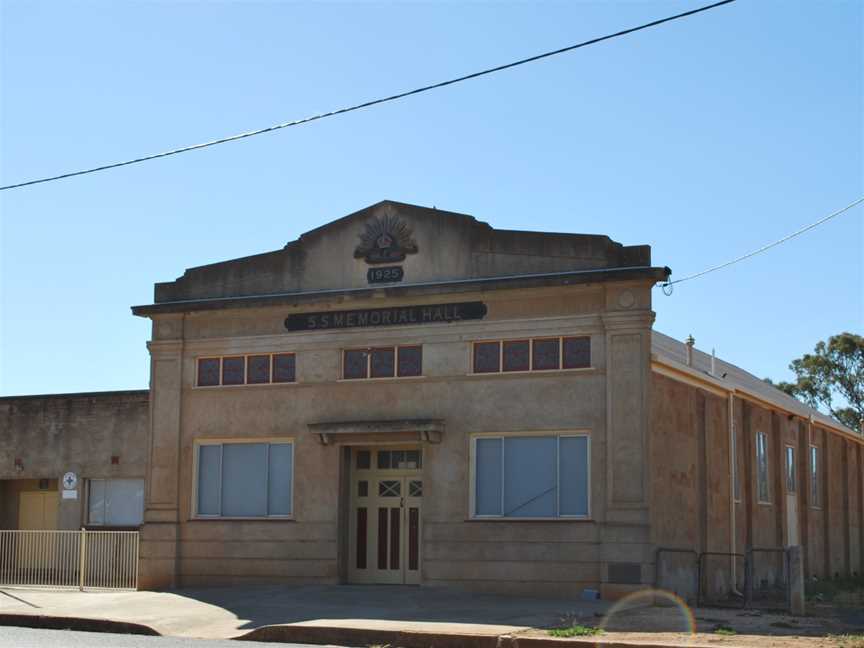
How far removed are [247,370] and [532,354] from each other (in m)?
6.25

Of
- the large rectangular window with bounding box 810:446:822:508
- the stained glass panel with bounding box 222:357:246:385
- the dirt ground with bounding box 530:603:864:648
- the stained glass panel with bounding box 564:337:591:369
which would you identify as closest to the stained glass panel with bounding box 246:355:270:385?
the stained glass panel with bounding box 222:357:246:385

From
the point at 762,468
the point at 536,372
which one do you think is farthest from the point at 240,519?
the point at 762,468

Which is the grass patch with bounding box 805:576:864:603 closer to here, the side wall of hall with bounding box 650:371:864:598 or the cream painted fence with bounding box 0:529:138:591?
the side wall of hall with bounding box 650:371:864:598

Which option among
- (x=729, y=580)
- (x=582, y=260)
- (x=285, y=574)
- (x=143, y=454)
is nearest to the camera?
(x=582, y=260)

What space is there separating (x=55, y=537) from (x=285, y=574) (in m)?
Answer: 6.05

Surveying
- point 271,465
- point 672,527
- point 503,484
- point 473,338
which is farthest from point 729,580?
point 271,465

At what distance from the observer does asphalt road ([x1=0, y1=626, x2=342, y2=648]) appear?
15398 mm

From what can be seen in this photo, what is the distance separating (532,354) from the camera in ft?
74.1

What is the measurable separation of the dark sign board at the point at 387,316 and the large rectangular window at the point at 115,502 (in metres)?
9.24

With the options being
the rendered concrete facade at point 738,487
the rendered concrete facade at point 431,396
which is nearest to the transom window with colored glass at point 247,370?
the rendered concrete facade at point 431,396

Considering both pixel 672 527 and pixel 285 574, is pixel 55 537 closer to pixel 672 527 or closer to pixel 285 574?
pixel 285 574

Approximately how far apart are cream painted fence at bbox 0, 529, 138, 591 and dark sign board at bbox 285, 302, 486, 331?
5.72 m

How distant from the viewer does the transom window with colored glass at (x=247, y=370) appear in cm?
2486

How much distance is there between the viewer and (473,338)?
2305 cm
